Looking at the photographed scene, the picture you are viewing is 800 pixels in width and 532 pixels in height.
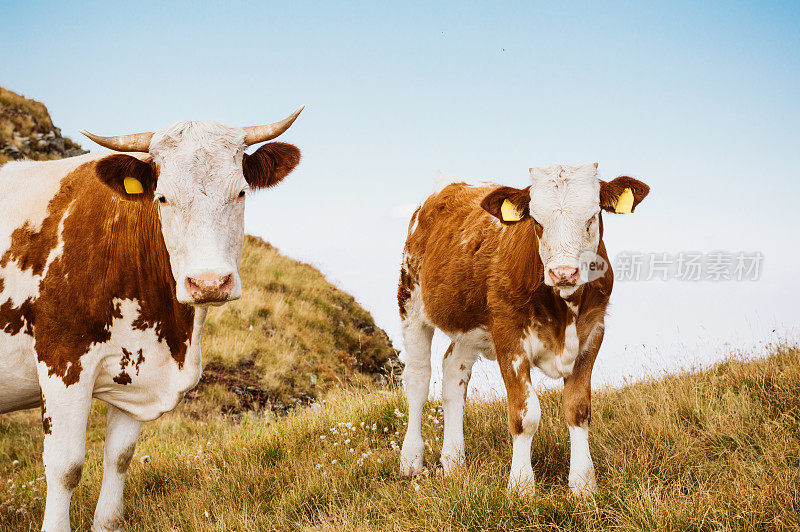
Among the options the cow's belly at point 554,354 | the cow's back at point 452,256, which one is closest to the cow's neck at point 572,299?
the cow's belly at point 554,354

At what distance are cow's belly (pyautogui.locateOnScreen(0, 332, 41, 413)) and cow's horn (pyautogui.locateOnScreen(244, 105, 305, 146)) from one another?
93.4 inches

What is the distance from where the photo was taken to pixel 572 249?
430 cm

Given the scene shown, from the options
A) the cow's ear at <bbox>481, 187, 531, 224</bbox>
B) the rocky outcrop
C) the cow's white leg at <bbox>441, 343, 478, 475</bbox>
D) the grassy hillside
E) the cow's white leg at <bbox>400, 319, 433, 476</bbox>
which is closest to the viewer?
the grassy hillside

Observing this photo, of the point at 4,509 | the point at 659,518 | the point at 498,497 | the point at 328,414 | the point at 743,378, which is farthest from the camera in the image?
the point at 328,414

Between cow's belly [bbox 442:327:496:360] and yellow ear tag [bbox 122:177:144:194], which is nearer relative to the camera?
yellow ear tag [bbox 122:177:144:194]

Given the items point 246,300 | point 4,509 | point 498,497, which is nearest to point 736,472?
point 498,497

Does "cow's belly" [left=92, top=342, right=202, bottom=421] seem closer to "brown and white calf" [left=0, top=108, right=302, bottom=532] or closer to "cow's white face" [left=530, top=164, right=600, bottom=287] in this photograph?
"brown and white calf" [left=0, top=108, right=302, bottom=532]

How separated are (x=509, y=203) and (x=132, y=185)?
2902 mm

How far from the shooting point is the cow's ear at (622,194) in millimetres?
4629

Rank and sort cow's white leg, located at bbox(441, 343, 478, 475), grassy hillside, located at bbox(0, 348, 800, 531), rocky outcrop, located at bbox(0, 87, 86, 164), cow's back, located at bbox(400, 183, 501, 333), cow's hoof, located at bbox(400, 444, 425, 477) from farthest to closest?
rocky outcrop, located at bbox(0, 87, 86, 164)
cow's white leg, located at bbox(441, 343, 478, 475)
cow's hoof, located at bbox(400, 444, 425, 477)
cow's back, located at bbox(400, 183, 501, 333)
grassy hillside, located at bbox(0, 348, 800, 531)

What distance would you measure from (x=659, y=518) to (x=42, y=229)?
4952mm

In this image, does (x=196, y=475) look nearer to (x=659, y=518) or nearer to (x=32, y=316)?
(x=32, y=316)

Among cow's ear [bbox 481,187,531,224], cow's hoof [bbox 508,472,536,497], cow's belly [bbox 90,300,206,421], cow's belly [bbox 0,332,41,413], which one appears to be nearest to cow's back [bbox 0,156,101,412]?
cow's belly [bbox 0,332,41,413]

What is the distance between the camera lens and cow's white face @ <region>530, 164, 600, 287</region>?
14.0 ft
